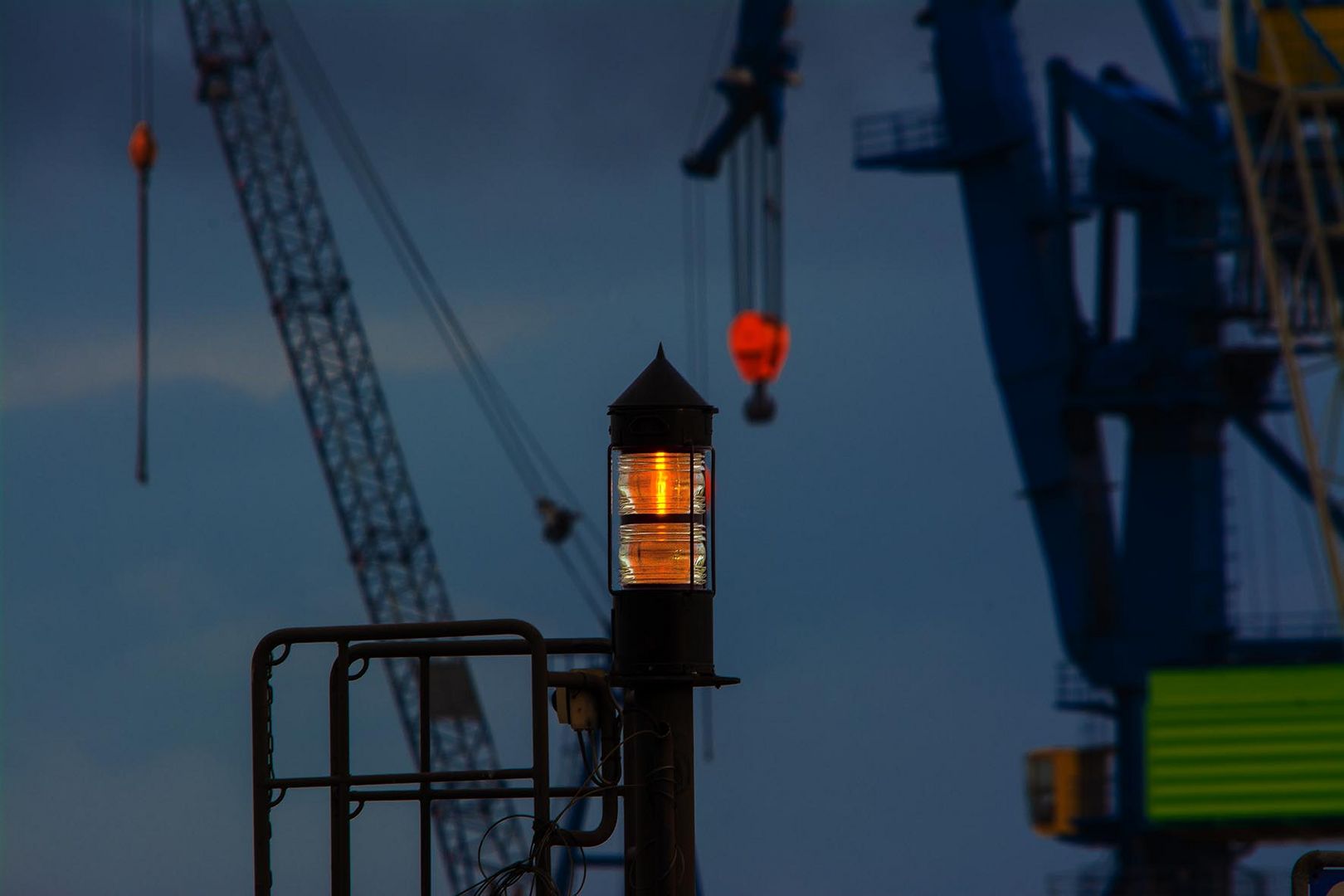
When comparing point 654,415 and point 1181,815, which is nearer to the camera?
point 654,415

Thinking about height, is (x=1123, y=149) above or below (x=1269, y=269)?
above

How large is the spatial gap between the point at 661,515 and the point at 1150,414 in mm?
46725

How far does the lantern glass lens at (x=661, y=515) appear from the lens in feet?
24.6

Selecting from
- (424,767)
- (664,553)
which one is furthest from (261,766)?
(664,553)

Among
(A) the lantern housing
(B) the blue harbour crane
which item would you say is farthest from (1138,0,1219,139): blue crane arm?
(A) the lantern housing

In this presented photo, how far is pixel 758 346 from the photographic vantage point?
51812mm

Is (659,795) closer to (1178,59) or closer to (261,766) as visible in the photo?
(261,766)

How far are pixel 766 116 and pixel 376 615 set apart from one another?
24.2 metres

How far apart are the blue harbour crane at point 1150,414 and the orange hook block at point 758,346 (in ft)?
17.4

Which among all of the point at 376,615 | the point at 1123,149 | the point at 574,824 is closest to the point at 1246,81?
the point at 1123,149

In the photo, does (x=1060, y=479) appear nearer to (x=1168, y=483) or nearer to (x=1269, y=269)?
(x=1168, y=483)

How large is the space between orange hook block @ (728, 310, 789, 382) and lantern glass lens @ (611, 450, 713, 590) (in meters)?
43.3

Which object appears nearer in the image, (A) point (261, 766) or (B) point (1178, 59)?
(A) point (261, 766)

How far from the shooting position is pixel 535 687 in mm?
7180
